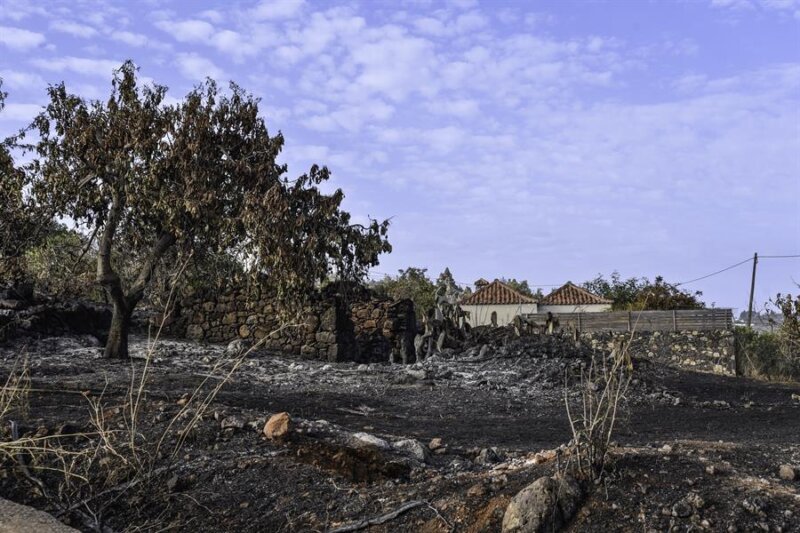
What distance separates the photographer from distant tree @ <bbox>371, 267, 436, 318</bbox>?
3002 cm

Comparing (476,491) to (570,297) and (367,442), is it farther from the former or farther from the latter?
(570,297)

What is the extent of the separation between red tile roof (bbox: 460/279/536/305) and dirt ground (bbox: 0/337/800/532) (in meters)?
24.5

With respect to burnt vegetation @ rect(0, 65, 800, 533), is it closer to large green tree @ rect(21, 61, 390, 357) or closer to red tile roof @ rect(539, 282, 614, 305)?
large green tree @ rect(21, 61, 390, 357)

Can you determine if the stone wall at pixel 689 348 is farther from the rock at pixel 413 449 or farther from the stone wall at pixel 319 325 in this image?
the rock at pixel 413 449

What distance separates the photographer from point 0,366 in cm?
1114

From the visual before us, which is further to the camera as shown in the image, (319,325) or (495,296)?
(495,296)

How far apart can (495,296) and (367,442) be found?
3094 cm

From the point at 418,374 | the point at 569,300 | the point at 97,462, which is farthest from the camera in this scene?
the point at 569,300

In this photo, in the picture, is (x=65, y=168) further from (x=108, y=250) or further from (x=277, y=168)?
(x=277, y=168)

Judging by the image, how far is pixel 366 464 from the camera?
17.3 ft

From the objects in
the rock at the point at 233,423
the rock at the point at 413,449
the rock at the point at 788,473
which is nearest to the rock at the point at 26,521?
the rock at the point at 233,423

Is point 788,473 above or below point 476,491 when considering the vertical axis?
above

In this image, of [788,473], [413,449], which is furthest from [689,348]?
[788,473]

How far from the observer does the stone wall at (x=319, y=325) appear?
16375 mm
